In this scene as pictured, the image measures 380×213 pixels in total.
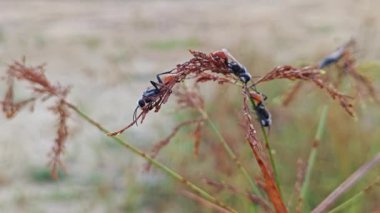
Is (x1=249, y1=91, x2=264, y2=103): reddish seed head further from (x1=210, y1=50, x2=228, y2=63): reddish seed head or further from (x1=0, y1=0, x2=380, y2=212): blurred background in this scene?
(x1=0, y1=0, x2=380, y2=212): blurred background

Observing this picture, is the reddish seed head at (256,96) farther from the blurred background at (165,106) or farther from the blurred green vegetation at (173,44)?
the blurred green vegetation at (173,44)

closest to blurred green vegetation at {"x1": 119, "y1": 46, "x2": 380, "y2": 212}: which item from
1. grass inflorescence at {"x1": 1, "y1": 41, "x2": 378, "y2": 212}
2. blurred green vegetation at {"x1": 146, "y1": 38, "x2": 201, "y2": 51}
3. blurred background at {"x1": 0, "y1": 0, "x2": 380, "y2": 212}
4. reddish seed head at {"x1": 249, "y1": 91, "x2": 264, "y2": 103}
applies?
blurred background at {"x1": 0, "y1": 0, "x2": 380, "y2": 212}

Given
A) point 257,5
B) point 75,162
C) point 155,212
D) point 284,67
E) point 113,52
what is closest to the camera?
point 284,67

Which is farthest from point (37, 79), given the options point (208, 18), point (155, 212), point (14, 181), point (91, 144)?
point (208, 18)

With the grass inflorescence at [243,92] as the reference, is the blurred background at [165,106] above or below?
above

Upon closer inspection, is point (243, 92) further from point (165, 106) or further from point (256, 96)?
point (165, 106)

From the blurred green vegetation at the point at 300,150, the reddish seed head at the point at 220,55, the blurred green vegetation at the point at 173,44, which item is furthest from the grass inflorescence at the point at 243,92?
the blurred green vegetation at the point at 173,44

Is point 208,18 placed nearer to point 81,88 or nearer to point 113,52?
point 113,52

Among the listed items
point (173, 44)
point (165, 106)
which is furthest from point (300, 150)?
point (173, 44)
